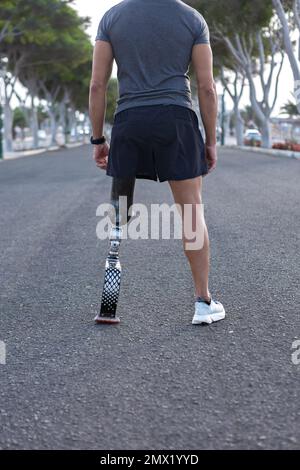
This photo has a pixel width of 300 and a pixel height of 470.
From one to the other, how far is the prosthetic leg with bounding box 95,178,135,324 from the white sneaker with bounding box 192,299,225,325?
43cm

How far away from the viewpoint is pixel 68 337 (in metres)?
3.46

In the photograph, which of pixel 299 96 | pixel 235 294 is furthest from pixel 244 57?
pixel 235 294

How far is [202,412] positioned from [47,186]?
465 inches

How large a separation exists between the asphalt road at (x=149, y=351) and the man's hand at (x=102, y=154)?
870 mm

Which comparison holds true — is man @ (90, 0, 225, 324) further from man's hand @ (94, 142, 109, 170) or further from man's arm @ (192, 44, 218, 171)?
man's hand @ (94, 142, 109, 170)

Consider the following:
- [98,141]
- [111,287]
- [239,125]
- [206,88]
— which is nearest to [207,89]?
[206,88]

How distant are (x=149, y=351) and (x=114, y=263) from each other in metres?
0.63

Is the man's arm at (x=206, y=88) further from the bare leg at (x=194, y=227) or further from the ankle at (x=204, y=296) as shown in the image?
the ankle at (x=204, y=296)

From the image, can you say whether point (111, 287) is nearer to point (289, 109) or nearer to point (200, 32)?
point (200, 32)

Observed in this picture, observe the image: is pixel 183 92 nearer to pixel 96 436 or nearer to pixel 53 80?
pixel 96 436
